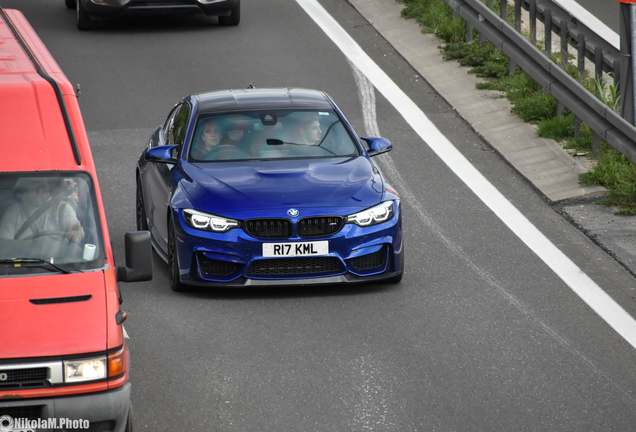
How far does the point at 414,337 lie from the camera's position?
816cm

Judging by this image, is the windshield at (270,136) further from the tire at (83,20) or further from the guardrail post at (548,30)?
the tire at (83,20)

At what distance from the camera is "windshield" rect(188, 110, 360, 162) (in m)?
9.85

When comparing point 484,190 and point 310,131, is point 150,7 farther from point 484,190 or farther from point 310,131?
point 310,131

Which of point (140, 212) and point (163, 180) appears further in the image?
point (140, 212)

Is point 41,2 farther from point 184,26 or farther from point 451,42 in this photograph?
point 451,42

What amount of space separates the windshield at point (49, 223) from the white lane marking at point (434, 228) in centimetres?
358

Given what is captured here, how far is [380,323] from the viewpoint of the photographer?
332 inches

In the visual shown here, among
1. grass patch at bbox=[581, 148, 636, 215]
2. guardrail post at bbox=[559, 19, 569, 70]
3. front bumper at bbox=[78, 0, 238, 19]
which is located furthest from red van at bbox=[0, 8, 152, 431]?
front bumper at bbox=[78, 0, 238, 19]

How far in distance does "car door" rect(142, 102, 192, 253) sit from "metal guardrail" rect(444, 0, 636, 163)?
179 inches

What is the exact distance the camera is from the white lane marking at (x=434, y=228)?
25.8ft

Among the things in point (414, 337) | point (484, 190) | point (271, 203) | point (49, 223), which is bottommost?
point (484, 190)

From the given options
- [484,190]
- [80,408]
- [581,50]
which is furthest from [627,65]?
[80,408]

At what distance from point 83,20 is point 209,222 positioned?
1112cm

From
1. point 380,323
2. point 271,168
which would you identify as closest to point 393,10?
point 271,168
